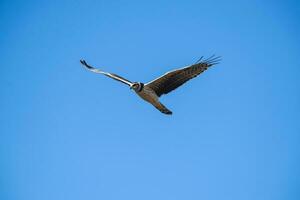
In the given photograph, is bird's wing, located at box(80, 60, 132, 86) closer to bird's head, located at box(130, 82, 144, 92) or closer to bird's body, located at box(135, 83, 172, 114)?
bird's head, located at box(130, 82, 144, 92)

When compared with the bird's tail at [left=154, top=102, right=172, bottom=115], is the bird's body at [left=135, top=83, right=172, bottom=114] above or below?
above

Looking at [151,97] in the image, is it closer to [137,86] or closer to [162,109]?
[162,109]

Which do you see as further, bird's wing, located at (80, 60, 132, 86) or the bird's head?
bird's wing, located at (80, 60, 132, 86)

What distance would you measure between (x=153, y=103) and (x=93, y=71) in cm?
270

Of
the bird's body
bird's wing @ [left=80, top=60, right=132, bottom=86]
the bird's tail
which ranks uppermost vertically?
bird's wing @ [left=80, top=60, right=132, bottom=86]

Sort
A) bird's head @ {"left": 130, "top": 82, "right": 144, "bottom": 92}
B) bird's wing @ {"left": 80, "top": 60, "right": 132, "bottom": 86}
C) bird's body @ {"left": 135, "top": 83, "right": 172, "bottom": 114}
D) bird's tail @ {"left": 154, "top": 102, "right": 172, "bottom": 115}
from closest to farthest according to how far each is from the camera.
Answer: bird's head @ {"left": 130, "top": 82, "right": 144, "bottom": 92} → bird's wing @ {"left": 80, "top": 60, "right": 132, "bottom": 86} → bird's body @ {"left": 135, "top": 83, "right": 172, "bottom": 114} → bird's tail @ {"left": 154, "top": 102, "right": 172, "bottom": 115}

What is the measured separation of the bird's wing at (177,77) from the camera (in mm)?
16812

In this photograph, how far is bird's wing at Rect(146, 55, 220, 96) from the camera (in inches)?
662

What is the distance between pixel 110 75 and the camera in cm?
1680

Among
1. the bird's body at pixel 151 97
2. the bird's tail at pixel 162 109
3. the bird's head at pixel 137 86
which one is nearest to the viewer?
the bird's head at pixel 137 86

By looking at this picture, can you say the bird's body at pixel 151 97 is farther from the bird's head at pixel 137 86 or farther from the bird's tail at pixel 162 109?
the bird's head at pixel 137 86

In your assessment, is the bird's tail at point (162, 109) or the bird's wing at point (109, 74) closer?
the bird's wing at point (109, 74)

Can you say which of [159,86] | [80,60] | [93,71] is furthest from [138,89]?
[80,60]

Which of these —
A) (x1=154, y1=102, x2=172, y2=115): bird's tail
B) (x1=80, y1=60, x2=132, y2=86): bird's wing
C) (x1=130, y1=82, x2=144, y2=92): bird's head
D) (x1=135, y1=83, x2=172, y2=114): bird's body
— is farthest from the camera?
(x1=154, y1=102, x2=172, y2=115): bird's tail
